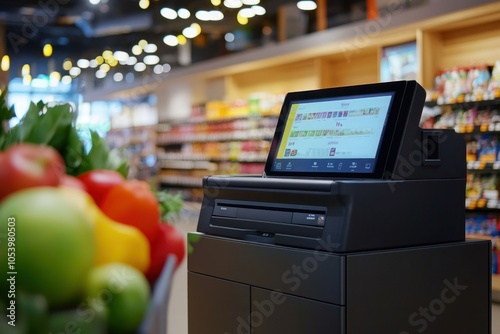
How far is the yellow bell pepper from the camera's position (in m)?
0.72

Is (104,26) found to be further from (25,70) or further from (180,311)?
(180,311)

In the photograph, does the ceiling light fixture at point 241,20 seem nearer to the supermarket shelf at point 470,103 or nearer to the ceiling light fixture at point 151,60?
the supermarket shelf at point 470,103

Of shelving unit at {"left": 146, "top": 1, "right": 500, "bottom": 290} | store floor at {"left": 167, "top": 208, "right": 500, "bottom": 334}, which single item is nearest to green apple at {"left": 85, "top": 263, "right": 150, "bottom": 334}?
store floor at {"left": 167, "top": 208, "right": 500, "bottom": 334}

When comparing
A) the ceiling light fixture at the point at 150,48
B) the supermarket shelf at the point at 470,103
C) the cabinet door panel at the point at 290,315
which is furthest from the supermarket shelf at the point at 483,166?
the ceiling light fixture at the point at 150,48

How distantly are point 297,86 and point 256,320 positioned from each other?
29.6 ft

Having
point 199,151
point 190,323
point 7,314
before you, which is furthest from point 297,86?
point 7,314

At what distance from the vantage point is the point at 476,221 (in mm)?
6363

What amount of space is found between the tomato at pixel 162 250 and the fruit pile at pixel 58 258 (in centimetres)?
6

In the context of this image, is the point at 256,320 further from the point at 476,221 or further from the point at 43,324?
the point at 476,221

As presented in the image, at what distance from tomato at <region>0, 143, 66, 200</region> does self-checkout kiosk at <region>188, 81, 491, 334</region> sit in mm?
1098

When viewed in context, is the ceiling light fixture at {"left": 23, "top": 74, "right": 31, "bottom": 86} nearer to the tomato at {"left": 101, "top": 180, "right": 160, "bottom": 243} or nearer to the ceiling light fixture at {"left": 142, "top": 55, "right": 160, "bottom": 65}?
the ceiling light fixture at {"left": 142, "top": 55, "right": 160, "bottom": 65}

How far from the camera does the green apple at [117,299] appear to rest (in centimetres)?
66

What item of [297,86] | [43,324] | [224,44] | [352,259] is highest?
[224,44]

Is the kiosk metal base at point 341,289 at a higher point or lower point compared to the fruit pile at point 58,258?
lower
